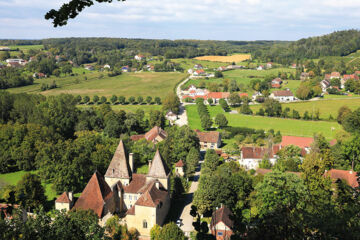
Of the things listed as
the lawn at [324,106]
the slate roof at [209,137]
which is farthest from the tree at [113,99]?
the slate roof at [209,137]

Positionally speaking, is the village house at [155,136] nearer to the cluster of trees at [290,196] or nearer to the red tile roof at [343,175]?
the cluster of trees at [290,196]

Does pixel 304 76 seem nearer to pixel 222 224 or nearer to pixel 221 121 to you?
pixel 221 121

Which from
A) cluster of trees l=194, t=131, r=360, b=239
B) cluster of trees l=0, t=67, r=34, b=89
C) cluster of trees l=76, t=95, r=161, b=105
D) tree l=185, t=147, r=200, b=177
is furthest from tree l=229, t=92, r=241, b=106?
cluster of trees l=0, t=67, r=34, b=89

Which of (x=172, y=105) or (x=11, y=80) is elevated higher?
(x=11, y=80)

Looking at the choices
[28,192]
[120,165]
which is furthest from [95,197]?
[28,192]

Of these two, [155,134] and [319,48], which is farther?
[319,48]

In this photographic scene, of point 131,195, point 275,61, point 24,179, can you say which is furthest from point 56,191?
Answer: point 275,61

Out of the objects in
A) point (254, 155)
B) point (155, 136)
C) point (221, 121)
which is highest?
point (221, 121)
